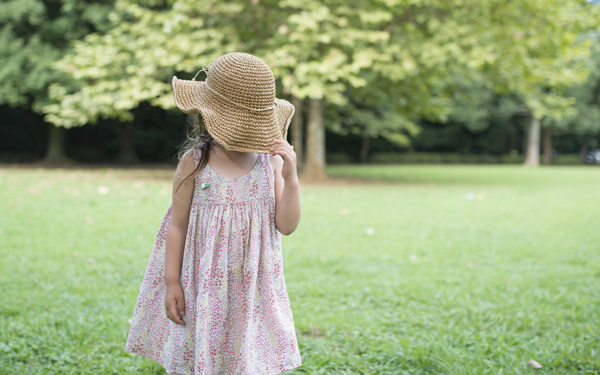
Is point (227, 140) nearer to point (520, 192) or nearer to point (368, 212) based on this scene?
point (368, 212)

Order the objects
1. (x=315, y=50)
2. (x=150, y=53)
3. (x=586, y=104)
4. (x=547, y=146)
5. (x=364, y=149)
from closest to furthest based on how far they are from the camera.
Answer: (x=315, y=50) < (x=150, y=53) < (x=586, y=104) < (x=364, y=149) < (x=547, y=146)

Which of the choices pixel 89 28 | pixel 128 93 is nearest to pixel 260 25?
pixel 128 93

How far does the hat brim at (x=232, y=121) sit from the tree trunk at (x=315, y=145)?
11248 mm

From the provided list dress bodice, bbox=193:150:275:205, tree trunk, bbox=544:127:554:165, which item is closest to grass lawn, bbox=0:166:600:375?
dress bodice, bbox=193:150:275:205

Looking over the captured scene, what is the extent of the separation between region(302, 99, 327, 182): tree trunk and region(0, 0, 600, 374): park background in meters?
0.06

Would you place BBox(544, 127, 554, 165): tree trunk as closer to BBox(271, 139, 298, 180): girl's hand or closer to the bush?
the bush

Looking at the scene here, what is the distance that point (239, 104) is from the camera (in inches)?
72.2

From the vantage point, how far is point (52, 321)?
3.16 meters

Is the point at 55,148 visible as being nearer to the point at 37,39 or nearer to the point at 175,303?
the point at 37,39

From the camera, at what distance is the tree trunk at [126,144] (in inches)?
976

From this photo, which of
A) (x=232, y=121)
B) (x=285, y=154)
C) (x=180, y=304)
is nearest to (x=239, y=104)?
(x=232, y=121)

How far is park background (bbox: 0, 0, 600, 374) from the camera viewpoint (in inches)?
116

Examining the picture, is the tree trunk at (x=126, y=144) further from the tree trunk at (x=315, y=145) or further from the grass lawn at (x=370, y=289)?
the grass lawn at (x=370, y=289)

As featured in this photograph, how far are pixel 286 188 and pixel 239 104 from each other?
376 mm
